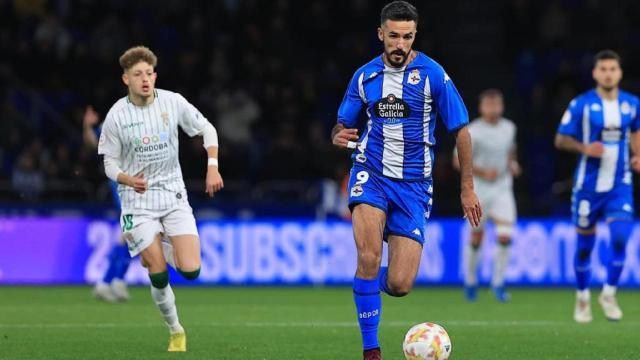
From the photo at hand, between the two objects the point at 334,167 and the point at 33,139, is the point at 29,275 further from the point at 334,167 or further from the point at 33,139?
the point at 334,167

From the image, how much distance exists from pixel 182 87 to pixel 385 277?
14.0 meters

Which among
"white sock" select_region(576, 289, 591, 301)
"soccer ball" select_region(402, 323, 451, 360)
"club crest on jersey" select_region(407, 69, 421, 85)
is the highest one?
"club crest on jersey" select_region(407, 69, 421, 85)

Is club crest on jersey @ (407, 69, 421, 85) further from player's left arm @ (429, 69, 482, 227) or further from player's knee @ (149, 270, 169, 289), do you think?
player's knee @ (149, 270, 169, 289)

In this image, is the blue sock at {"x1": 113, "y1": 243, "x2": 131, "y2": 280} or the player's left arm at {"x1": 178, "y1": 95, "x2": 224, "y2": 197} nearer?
the player's left arm at {"x1": 178, "y1": 95, "x2": 224, "y2": 197}

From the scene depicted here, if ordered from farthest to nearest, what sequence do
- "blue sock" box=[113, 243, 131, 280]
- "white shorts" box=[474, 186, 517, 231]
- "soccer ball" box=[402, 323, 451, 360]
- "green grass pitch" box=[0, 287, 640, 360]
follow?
"white shorts" box=[474, 186, 517, 231] → "blue sock" box=[113, 243, 131, 280] → "green grass pitch" box=[0, 287, 640, 360] → "soccer ball" box=[402, 323, 451, 360]

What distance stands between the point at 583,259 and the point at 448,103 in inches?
193

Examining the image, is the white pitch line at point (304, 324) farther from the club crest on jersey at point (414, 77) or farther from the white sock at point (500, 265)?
the club crest on jersey at point (414, 77)

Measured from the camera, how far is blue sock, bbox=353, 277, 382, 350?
8484 mm

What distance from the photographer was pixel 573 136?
42.2 feet

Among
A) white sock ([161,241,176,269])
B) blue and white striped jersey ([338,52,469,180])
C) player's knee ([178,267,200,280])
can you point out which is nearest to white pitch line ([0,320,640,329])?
white sock ([161,241,176,269])

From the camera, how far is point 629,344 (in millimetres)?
10438

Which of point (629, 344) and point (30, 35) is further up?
point (30, 35)

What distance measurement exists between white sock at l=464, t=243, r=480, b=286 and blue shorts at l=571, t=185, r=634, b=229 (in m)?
3.26

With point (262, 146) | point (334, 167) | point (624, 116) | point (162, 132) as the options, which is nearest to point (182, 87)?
point (262, 146)
